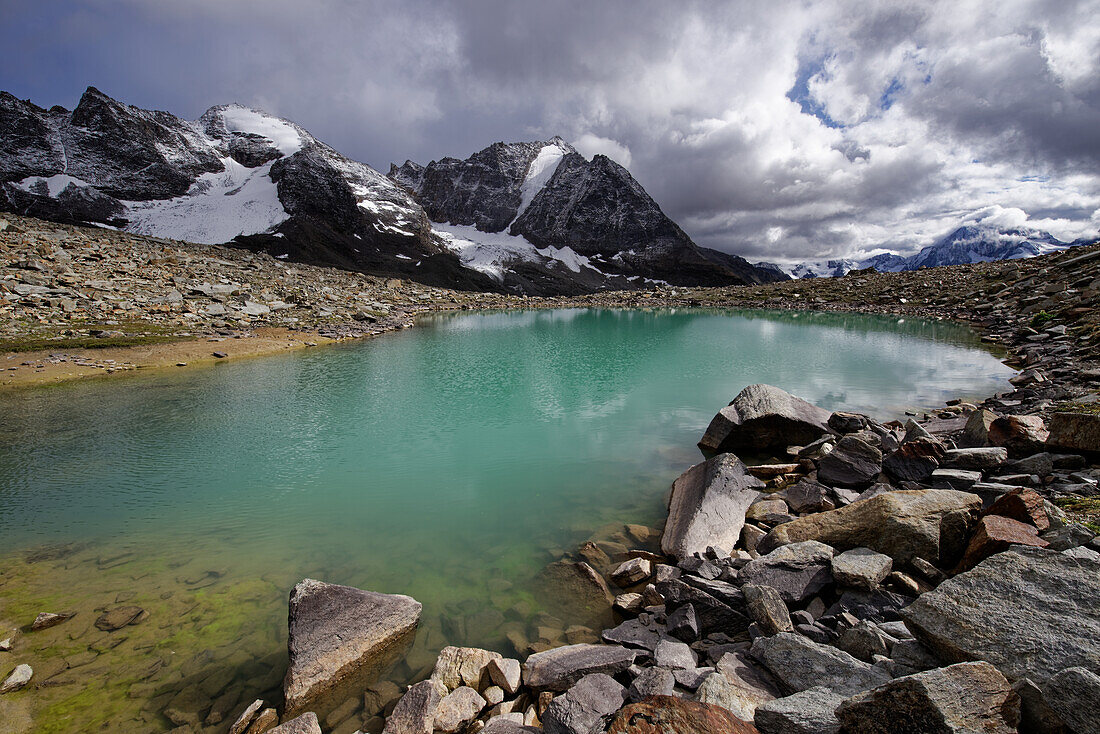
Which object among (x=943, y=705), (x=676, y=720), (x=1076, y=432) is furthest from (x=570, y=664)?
(x=1076, y=432)

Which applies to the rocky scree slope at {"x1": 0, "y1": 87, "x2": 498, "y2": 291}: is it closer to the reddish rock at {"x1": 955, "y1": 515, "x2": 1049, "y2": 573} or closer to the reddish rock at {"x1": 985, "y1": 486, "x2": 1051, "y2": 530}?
the reddish rock at {"x1": 985, "y1": 486, "x2": 1051, "y2": 530}

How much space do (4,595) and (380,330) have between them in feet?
147

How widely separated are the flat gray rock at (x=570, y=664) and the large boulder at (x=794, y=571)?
8.52 feet

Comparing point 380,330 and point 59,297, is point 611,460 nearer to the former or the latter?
point 380,330

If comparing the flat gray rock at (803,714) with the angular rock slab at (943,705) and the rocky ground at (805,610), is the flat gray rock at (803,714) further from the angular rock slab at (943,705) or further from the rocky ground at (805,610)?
the angular rock slab at (943,705)

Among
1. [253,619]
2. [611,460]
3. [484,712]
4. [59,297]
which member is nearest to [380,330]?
[59,297]

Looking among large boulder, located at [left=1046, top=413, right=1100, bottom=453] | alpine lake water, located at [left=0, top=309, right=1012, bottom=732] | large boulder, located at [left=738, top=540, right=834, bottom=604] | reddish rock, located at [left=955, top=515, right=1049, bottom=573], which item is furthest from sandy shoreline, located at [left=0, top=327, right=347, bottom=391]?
large boulder, located at [left=1046, top=413, right=1100, bottom=453]

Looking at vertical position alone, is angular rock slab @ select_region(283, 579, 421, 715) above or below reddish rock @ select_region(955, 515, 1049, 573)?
below

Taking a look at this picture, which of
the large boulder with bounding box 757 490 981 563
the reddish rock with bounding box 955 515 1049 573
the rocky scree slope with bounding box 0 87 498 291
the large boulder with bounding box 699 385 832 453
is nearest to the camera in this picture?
the reddish rock with bounding box 955 515 1049 573

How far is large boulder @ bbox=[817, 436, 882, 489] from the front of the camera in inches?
430

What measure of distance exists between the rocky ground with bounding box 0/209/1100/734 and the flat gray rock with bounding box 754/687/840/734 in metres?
0.02

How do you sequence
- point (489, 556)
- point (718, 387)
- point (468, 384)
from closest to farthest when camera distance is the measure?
point (489, 556)
point (718, 387)
point (468, 384)

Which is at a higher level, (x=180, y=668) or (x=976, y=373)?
(x=976, y=373)

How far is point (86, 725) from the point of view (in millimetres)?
5770
